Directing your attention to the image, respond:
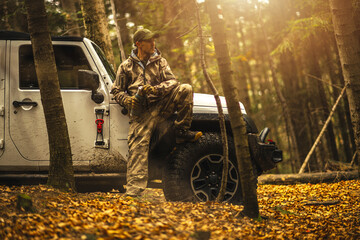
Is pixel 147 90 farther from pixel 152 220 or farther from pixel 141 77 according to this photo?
pixel 152 220

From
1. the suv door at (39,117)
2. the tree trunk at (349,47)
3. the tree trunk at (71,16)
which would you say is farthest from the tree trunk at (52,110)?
the tree trunk at (71,16)

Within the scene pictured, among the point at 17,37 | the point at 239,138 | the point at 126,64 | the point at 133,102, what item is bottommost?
the point at 239,138

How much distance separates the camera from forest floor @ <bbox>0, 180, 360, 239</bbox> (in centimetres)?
365

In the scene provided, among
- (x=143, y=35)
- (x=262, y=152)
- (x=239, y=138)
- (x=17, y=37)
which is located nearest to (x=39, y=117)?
(x=17, y=37)

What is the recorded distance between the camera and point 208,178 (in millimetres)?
5551

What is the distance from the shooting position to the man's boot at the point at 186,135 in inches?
210

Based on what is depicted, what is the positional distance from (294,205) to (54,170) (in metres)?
3.82

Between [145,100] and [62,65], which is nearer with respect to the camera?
[145,100]

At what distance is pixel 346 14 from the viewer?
7641 millimetres

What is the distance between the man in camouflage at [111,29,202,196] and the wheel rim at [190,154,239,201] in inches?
17.6

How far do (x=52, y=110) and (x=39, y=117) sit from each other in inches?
21.7

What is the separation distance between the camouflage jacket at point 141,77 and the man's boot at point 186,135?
1.79ft

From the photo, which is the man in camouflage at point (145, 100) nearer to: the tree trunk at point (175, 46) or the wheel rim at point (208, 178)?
the wheel rim at point (208, 178)

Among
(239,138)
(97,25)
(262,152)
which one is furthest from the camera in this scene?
(97,25)
